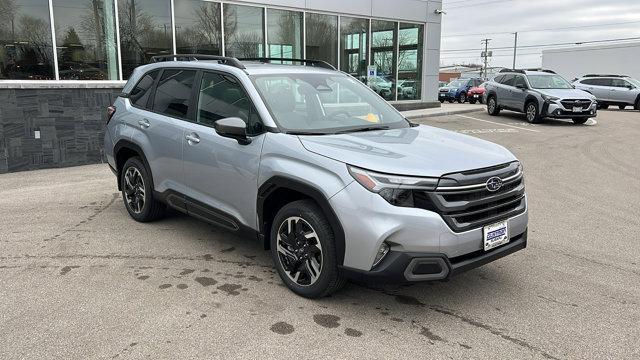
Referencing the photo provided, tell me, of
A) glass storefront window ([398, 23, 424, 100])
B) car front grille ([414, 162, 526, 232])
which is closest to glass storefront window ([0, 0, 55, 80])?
car front grille ([414, 162, 526, 232])

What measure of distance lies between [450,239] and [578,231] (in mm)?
3038

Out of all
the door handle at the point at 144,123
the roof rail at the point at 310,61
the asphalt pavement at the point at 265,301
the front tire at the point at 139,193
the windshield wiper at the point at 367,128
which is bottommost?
the asphalt pavement at the point at 265,301

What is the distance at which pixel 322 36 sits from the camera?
16906mm

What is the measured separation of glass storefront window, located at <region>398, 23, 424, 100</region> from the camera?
19.4m

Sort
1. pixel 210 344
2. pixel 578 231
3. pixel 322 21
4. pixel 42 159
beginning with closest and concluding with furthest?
pixel 210 344 → pixel 578 231 → pixel 42 159 → pixel 322 21

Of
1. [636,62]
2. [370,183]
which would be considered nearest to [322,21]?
[370,183]

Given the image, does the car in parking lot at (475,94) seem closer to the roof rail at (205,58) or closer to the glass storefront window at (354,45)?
the glass storefront window at (354,45)

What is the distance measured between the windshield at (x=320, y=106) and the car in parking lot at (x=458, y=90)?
1078 inches

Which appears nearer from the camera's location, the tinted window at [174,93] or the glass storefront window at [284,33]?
the tinted window at [174,93]

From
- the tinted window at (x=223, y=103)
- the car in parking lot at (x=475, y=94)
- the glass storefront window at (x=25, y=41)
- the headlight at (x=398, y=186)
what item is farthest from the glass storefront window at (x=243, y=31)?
the car in parking lot at (x=475, y=94)

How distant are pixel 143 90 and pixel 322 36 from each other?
11.8 meters

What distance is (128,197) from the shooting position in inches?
239

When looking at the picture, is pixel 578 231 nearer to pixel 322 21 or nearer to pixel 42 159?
pixel 42 159

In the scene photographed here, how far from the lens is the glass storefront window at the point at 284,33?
15469 millimetres
